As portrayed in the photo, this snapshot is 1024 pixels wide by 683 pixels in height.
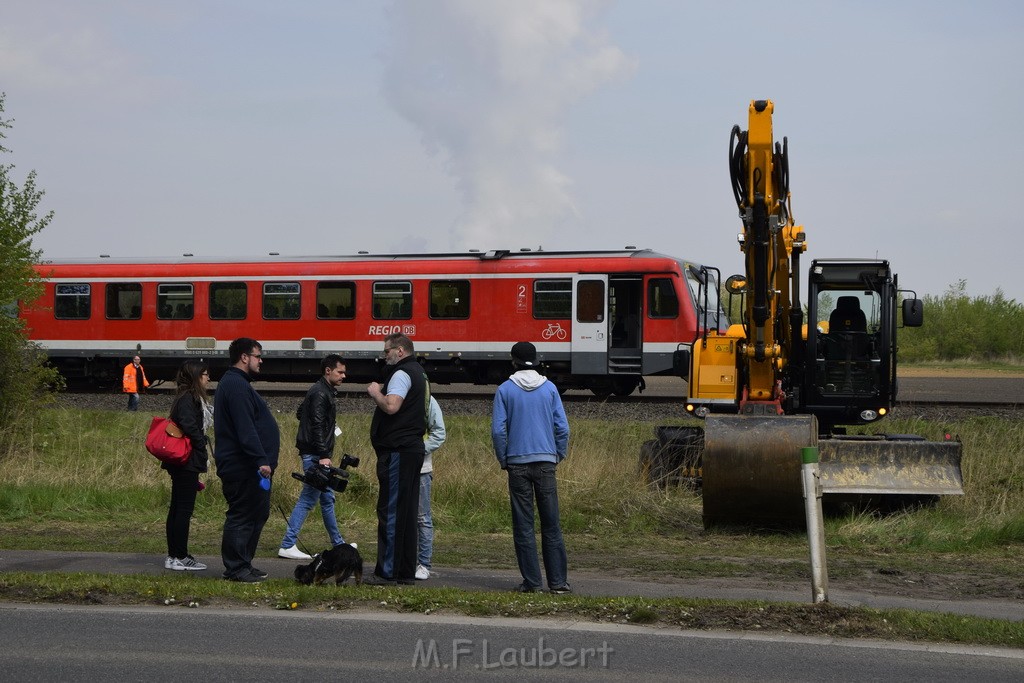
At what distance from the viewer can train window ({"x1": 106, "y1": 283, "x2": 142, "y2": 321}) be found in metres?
28.7

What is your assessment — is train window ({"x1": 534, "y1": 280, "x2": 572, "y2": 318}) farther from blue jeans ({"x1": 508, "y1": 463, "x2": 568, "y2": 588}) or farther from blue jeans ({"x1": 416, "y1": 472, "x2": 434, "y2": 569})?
blue jeans ({"x1": 508, "y1": 463, "x2": 568, "y2": 588})

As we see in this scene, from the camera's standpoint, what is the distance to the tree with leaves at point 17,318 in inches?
669

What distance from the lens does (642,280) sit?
82.6ft

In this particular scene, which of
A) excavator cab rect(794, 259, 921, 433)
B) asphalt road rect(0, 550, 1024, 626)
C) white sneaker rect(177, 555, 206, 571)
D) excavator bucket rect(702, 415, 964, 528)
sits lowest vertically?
asphalt road rect(0, 550, 1024, 626)

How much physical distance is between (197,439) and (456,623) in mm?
3055

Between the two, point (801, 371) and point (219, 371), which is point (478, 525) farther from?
point (219, 371)

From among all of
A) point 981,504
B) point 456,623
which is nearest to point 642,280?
point 981,504

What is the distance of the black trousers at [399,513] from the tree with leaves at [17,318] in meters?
9.85

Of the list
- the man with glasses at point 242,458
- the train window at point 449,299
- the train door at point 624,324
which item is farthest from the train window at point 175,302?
the man with glasses at point 242,458

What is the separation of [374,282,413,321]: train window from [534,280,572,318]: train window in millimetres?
2988

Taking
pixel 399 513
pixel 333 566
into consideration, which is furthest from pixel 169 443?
pixel 399 513

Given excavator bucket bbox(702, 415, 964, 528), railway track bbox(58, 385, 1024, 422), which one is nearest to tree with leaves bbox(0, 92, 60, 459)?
railway track bbox(58, 385, 1024, 422)

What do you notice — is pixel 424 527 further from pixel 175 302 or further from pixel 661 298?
pixel 175 302

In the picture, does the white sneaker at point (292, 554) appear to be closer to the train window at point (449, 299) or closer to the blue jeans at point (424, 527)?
the blue jeans at point (424, 527)
